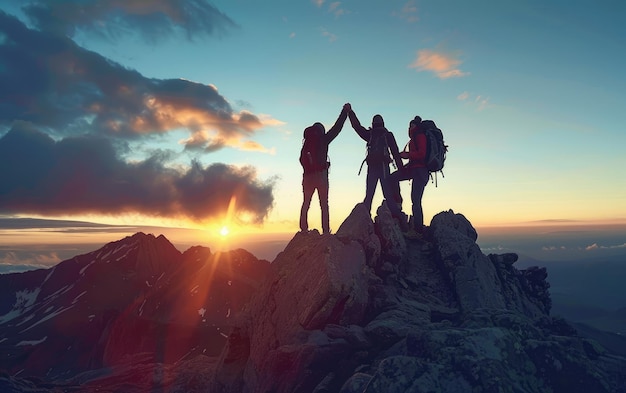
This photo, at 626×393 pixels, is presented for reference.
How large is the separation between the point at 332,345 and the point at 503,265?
1542 centimetres

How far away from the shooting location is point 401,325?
16703 millimetres

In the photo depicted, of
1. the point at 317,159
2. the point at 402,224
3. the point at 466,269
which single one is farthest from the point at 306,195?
the point at 466,269

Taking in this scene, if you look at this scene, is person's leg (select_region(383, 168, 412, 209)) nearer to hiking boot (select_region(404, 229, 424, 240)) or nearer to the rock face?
the rock face

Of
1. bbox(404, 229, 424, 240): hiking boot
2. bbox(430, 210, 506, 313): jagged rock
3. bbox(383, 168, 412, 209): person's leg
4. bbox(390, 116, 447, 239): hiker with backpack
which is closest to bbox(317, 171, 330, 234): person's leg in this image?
bbox(383, 168, 412, 209): person's leg

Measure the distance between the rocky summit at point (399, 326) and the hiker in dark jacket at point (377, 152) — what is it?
1.54 m

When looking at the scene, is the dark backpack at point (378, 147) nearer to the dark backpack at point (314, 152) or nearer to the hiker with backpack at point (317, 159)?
the hiker with backpack at point (317, 159)

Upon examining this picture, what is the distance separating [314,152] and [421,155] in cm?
618

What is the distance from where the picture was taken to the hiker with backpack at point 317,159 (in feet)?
76.3

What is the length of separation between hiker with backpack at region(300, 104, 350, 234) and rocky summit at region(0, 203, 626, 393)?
2328 millimetres

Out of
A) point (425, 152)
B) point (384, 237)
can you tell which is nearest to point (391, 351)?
point (384, 237)

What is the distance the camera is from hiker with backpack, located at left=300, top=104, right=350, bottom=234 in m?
23.3

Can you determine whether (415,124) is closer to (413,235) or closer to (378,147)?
(378,147)

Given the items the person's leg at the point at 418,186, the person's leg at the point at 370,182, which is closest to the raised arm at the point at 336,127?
the person's leg at the point at 370,182

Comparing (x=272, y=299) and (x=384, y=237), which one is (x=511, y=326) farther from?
(x=272, y=299)
